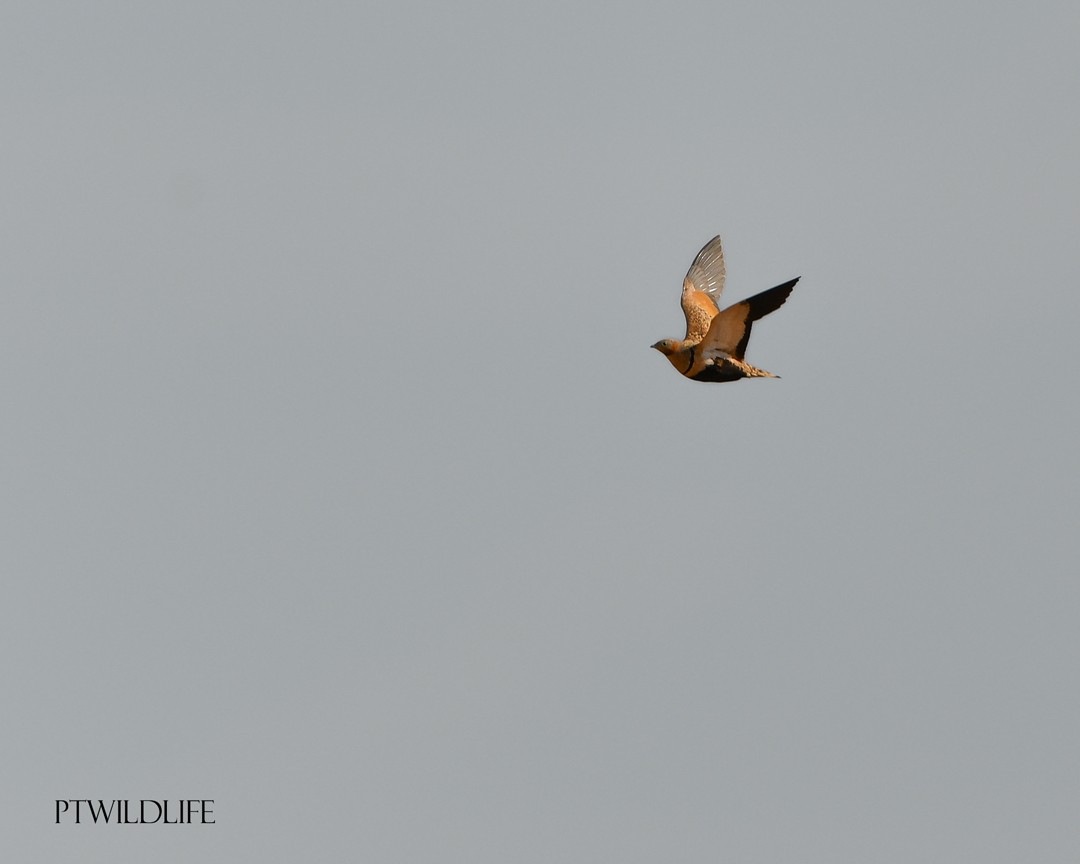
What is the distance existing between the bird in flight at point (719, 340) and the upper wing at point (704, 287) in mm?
30

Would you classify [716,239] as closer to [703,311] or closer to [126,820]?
[703,311]

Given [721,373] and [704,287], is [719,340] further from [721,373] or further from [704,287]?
[704,287]

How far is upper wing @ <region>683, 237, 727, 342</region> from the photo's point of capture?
68.3m

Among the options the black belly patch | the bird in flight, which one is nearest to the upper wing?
the bird in flight

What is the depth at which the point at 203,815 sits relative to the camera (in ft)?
303

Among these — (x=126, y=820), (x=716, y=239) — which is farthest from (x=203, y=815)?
(x=716, y=239)

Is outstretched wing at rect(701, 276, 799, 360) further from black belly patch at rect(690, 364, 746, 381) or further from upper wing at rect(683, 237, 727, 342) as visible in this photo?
upper wing at rect(683, 237, 727, 342)

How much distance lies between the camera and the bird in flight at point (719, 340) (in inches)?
2443

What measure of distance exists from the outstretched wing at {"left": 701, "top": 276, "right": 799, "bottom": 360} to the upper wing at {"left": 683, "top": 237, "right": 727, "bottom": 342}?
3090mm

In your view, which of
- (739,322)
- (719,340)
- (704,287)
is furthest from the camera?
(704,287)

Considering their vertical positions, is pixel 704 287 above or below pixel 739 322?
above

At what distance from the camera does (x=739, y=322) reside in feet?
207

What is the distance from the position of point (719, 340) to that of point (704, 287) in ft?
24.0

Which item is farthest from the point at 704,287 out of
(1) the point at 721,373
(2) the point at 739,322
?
(2) the point at 739,322
